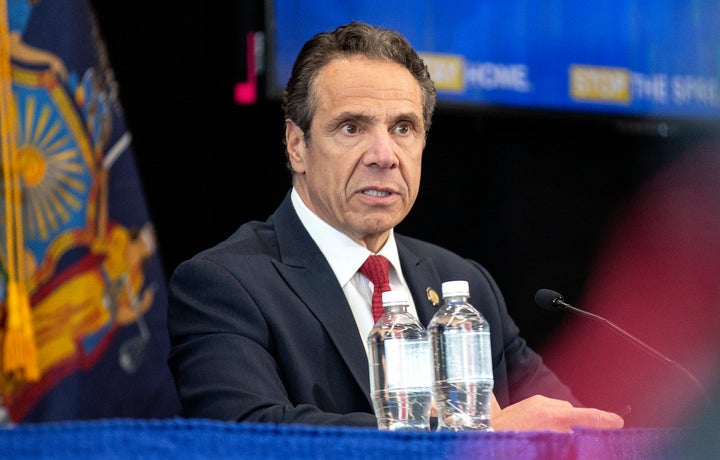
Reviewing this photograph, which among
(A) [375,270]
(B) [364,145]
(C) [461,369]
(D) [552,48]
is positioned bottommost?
(C) [461,369]

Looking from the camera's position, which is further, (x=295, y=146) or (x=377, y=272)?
(x=295, y=146)

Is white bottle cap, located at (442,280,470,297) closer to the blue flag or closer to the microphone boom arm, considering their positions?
the microphone boom arm

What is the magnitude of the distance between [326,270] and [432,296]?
0.89 feet

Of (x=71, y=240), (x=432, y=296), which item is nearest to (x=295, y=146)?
(x=432, y=296)

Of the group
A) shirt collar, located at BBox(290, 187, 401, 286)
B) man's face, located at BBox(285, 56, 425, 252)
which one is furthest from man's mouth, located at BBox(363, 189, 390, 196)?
shirt collar, located at BBox(290, 187, 401, 286)

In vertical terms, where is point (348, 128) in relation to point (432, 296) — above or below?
above

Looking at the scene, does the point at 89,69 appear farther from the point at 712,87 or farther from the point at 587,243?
the point at 712,87

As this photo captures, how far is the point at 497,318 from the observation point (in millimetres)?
2578

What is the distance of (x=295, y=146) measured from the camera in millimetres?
2475

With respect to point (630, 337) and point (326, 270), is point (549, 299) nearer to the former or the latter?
point (630, 337)

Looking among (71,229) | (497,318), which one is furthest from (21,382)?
(497,318)

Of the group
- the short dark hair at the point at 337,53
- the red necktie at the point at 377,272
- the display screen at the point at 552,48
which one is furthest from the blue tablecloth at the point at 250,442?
the display screen at the point at 552,48

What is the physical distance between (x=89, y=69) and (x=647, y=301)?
2.24 meters

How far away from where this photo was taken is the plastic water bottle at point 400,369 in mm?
1806
